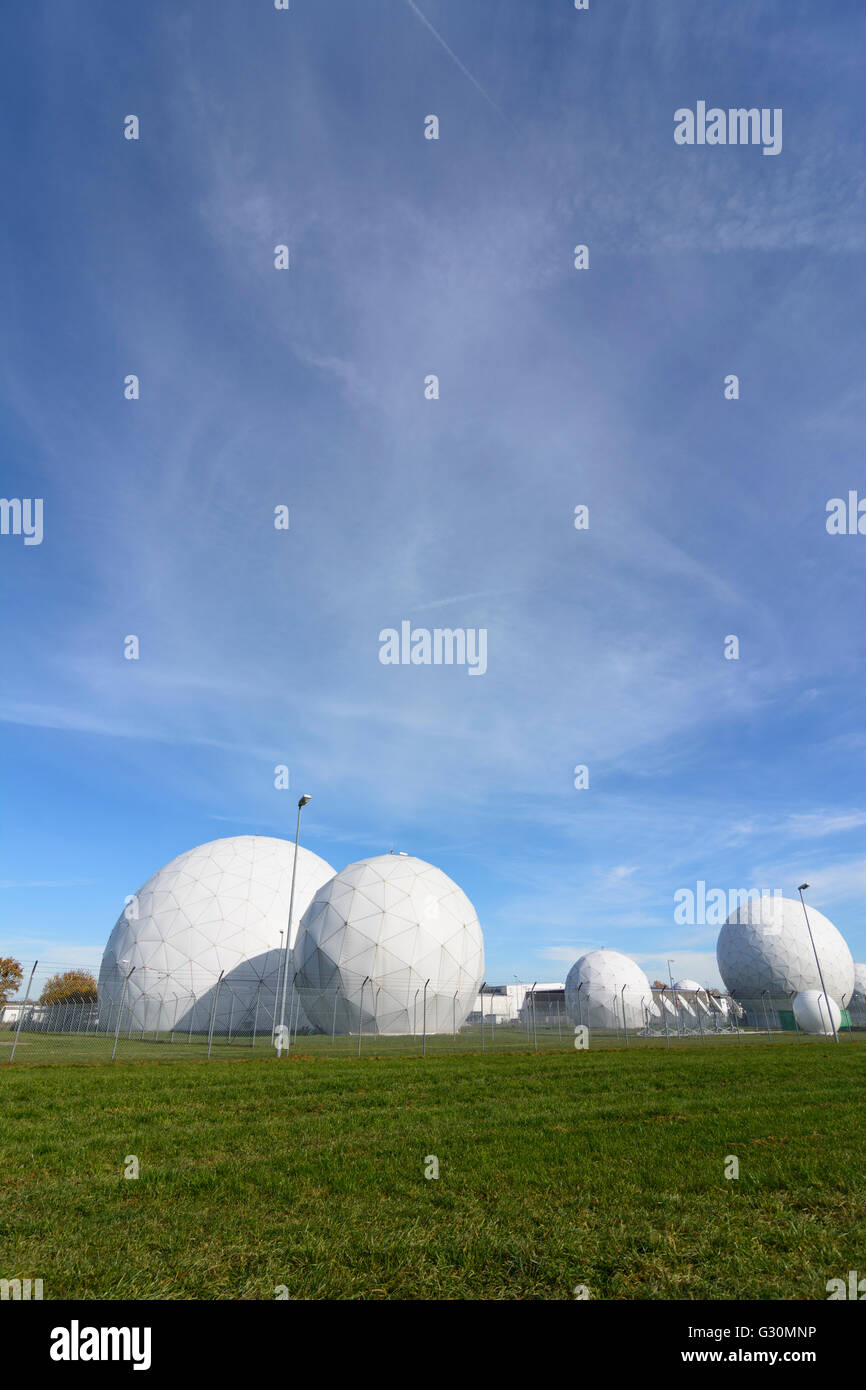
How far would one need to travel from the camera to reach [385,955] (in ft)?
118

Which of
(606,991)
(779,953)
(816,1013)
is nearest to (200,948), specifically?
(606,991)

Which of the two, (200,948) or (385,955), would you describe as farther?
(200,948)

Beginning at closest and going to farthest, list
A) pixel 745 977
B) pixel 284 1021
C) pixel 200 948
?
1. pixel 284 1021
2. pixel 200 948
3. pixel 745 977

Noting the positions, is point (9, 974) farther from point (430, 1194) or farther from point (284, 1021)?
point (430, 1194)

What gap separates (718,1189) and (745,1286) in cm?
243

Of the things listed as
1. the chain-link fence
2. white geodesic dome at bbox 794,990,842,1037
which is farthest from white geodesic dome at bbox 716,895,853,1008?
white geodesic dome at bbox 794,990,842,1037

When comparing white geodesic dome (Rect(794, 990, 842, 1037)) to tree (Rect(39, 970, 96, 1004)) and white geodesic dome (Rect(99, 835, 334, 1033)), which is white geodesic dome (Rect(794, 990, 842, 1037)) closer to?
white geodesic dome (Rect(99, 835, 334, 1033))

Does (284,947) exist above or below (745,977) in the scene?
above

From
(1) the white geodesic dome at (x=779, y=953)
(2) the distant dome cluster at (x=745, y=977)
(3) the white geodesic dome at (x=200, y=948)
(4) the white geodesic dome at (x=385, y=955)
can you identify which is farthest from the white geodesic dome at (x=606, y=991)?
(3) the white geodesic dome at (x=200, y=948)

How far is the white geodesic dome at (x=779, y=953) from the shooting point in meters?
61.3

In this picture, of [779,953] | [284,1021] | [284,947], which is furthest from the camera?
[779,953]

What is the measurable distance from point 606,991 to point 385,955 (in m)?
29.5
